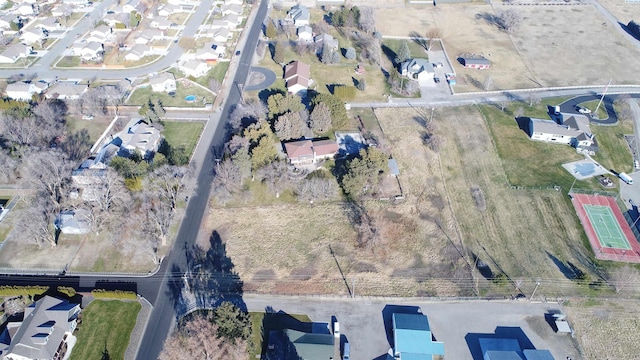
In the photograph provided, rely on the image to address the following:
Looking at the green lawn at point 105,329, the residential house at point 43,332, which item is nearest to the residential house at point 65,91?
the residential house at point 43,332

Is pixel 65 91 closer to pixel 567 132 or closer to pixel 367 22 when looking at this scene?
pixel 367 22

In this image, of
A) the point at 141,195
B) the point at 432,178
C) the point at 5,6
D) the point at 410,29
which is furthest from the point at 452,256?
the point at 5,6

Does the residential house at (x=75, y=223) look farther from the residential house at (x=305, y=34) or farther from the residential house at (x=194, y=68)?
the residential house at (x=305, y=34)

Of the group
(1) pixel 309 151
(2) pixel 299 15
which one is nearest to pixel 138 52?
(2) pixel 299 15

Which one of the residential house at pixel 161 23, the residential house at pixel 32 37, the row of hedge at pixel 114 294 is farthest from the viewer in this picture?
the residential house at pixel 161 23

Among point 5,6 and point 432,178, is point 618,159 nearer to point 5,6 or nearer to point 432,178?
point 432,178

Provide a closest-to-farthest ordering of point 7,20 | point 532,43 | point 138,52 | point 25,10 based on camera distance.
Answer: point 138,52, point 7,20, point 532,43, point 25,10

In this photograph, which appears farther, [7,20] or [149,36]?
[7,20]
